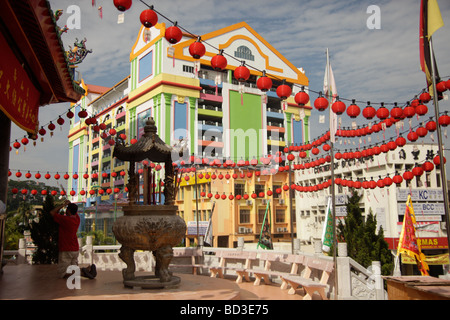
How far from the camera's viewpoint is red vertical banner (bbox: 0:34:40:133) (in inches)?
227

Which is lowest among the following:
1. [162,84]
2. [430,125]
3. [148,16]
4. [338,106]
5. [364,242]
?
[364,242]

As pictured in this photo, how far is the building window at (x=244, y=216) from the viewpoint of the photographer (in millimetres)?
34750

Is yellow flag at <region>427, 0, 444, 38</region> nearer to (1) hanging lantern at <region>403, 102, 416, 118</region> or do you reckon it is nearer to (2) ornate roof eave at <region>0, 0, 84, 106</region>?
(1) hanging lantern at <region>403, 102, 416, 118</region>

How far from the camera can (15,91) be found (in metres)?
6.54

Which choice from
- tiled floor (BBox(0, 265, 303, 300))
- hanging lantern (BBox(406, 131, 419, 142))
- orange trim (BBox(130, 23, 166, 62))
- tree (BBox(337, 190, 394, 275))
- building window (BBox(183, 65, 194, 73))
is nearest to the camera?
tiled floor (BBox(0, 265, 303, 300))

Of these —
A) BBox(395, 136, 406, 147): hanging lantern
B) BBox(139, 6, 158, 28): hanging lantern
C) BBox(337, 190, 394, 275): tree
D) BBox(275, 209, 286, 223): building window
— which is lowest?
BBox(337, 190, 394, 275): tree

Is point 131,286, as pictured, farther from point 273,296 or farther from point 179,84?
point 179,84

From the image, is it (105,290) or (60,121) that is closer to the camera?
(105,290)

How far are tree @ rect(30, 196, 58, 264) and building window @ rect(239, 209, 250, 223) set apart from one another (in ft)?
77.6

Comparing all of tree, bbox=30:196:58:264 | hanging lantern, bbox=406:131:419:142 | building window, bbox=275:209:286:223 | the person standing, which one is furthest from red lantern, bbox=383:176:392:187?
building window, bbox=275:209:286:223

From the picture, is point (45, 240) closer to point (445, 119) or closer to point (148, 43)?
point (445, 119)

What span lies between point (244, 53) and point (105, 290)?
35975mm

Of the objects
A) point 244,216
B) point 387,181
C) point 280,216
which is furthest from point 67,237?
point 280,216

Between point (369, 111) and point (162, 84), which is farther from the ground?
point (162, 84)
